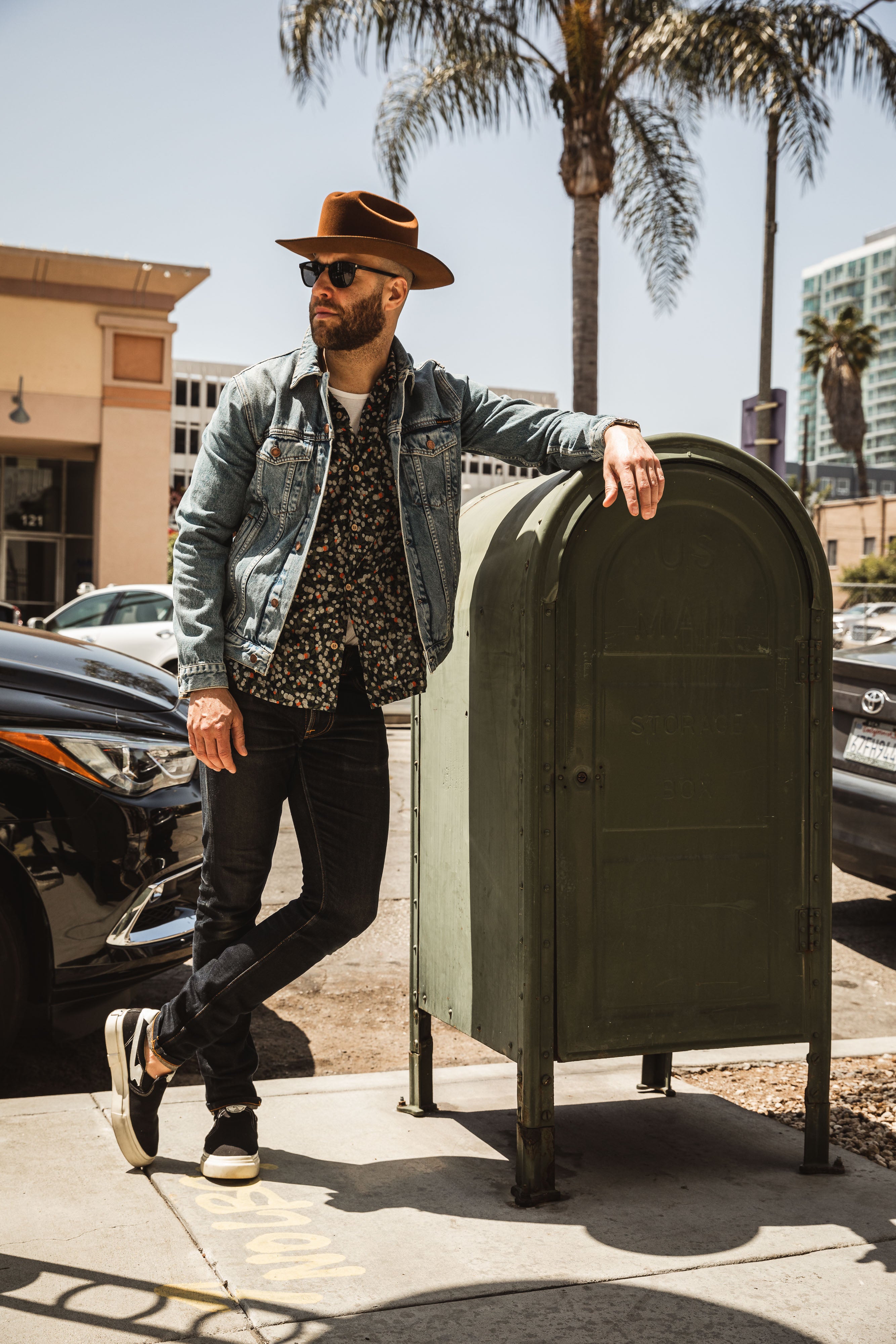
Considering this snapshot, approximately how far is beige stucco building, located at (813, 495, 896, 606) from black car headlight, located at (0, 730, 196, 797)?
54.8 m

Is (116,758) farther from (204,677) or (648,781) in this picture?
(648,781)

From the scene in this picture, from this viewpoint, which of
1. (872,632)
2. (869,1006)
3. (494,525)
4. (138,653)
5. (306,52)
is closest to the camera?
(494,525)

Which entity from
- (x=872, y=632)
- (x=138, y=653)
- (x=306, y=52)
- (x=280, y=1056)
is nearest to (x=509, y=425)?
(x=280, y=1056)

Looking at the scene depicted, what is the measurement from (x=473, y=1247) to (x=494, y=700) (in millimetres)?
1205

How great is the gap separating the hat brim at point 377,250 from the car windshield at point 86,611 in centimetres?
1186

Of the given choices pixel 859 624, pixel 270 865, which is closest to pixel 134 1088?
pixel 270 865

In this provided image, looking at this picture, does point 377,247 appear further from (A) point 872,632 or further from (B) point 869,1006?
(A) point 872,632

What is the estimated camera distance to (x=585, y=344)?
1539 centimetres

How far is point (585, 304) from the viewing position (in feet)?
50.6

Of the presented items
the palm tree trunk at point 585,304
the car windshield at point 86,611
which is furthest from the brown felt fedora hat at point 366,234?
the palm tree trunk at point 585,304

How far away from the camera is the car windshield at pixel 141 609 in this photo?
1420cm

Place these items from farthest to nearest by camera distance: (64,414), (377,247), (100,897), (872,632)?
(872,632)
(64,414)
(100,897)
(377,247)

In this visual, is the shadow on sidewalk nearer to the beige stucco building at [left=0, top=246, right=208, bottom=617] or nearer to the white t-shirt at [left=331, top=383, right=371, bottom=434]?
the white t-shirt at [left=331, top=383, right=371, bottom=434]

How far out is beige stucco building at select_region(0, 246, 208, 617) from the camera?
70.7ft
